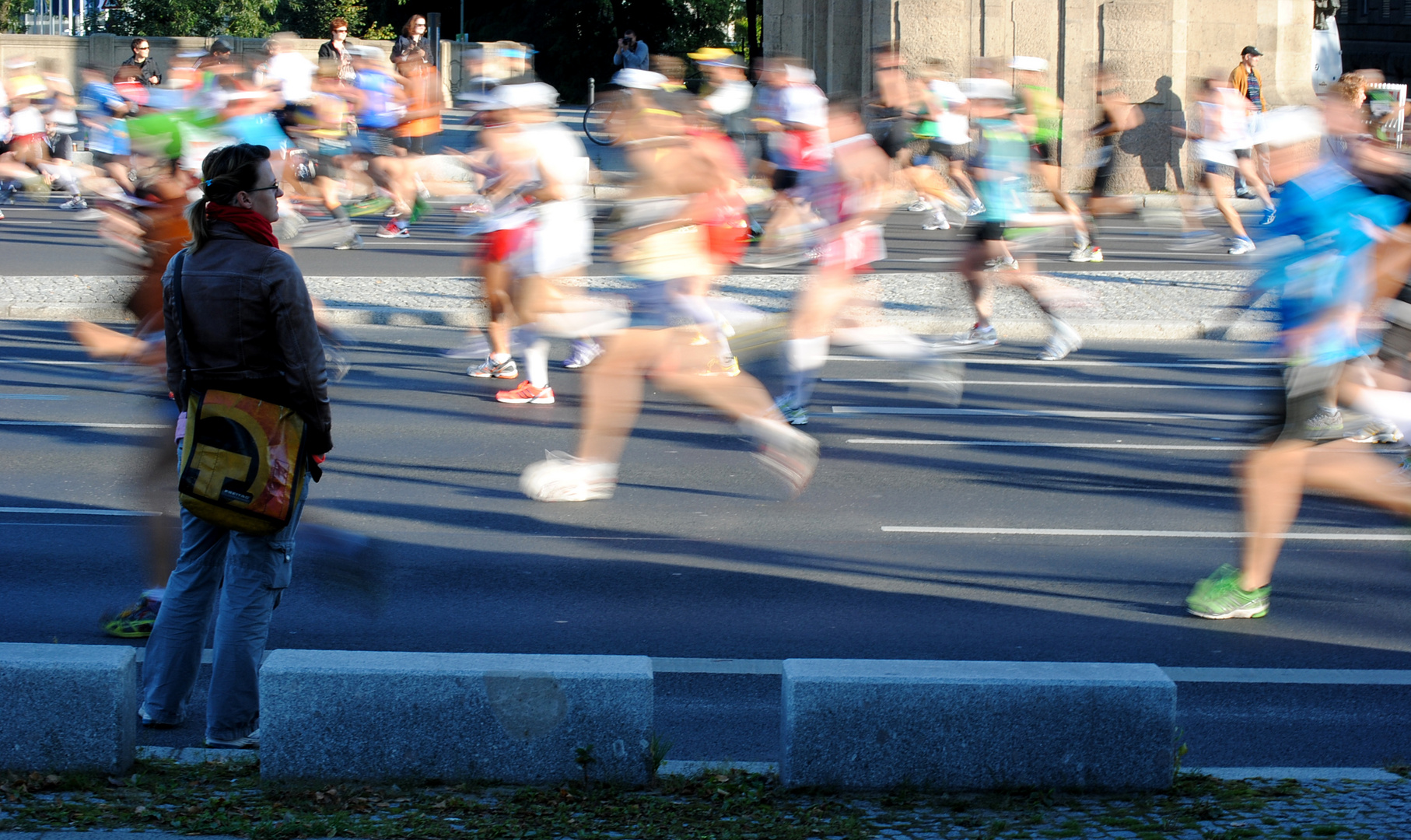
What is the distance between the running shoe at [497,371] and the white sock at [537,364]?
0.89m

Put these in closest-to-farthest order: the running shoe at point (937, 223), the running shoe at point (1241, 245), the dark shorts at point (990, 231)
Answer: the dark shorts at point (990, 231), the running shoe at point (1241, 245), the running shoe at point (937, 223)

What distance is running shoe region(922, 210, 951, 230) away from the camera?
2164 cm

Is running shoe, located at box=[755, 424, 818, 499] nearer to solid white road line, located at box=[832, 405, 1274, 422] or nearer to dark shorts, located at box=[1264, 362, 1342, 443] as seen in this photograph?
dark shorts, located at box=[1264, 362, 1342, 443]

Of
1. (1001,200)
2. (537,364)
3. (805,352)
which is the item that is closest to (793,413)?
(805,352)

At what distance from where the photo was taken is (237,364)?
15.0 ft

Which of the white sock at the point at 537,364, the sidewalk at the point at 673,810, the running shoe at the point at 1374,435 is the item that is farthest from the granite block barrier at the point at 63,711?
the running shoe at the point at 1374,435

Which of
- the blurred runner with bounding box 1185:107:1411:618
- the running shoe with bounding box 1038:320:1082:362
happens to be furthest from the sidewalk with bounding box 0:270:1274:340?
the blurred runner with bounding box 1185:107:1411:618

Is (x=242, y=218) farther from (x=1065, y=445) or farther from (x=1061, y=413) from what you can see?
(x=1061, y=413)

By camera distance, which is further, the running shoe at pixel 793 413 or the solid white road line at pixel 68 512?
the running shoe at pixel 793 413

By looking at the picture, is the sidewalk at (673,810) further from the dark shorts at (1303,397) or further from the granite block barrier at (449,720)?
the dark shorts at (1303,397)

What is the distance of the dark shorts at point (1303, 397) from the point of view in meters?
5.77

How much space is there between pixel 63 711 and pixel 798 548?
12.2 feet

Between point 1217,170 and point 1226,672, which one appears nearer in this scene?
point 1226,672

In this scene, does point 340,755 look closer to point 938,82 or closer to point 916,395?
point 916,395
